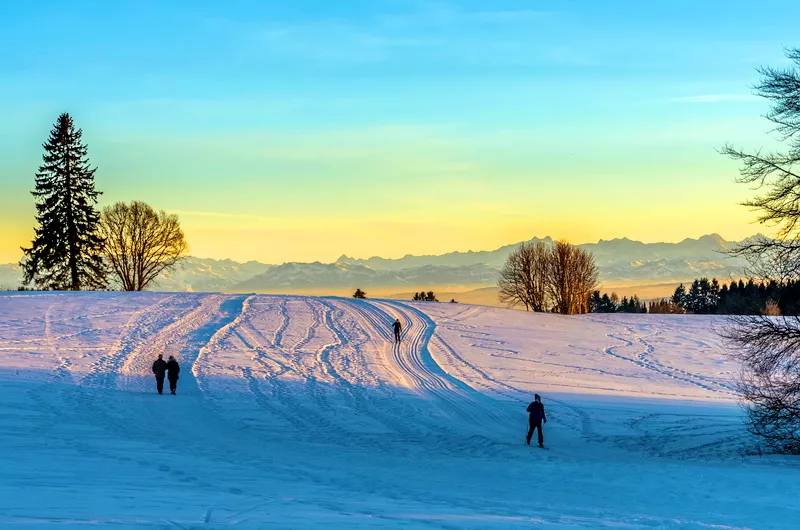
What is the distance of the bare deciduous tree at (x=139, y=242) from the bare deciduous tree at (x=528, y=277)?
3905 centimetres

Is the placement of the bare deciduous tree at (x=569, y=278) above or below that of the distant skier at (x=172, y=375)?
above

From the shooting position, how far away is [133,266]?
268ft

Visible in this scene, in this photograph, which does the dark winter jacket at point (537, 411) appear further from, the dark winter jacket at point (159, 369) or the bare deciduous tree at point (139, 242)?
the bare deciduous tree at point (139, 242)

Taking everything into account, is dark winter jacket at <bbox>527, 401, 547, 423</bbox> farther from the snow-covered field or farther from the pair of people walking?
the pair of people walking

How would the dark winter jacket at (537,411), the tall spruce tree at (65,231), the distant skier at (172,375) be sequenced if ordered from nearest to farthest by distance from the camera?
1. the dark winter jacket at (537,411)
2. the distant skier at (172,375)
3. the tall spruce tree at (65,231)

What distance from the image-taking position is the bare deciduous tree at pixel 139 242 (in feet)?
266

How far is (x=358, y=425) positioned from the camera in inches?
1033

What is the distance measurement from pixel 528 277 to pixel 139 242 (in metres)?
44.4

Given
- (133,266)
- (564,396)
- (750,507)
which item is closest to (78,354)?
(564,396)

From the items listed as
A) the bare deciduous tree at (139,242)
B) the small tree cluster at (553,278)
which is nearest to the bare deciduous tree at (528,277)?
the small tree cluster at (553,278)

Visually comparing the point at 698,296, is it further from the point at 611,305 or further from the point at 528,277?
the point at 528,277

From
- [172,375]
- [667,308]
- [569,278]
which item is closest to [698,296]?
[667,308]

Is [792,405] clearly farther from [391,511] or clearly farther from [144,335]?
[144,335]

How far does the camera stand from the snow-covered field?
1416 cm
